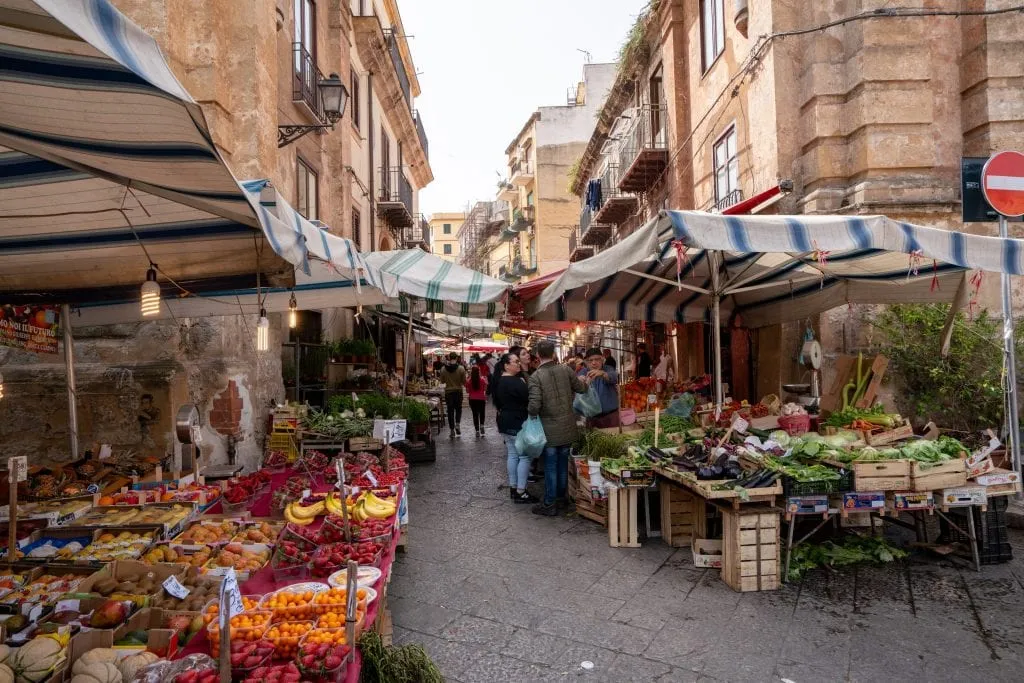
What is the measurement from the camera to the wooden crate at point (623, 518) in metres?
6.13

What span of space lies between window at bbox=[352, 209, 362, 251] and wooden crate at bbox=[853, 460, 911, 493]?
12.8 m

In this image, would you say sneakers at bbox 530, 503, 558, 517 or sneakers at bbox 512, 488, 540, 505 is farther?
sneakers at bbox 512, 488, 540, 505

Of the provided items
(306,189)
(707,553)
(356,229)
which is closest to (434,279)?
(707,553)

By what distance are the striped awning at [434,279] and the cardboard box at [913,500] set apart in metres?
4.91

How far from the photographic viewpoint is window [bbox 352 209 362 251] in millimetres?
15945

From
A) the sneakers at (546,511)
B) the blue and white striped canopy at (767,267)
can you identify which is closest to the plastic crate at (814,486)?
the blue and white striped canopy at (767,267)

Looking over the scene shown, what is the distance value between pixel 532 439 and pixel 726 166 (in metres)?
7.80

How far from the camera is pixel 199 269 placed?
5.81m

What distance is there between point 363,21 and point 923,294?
14786 millimetres

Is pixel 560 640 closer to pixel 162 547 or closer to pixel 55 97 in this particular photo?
pixel 162 547

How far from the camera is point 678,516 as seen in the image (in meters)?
6.19

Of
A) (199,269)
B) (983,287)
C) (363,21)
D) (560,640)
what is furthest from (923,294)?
(363,21)

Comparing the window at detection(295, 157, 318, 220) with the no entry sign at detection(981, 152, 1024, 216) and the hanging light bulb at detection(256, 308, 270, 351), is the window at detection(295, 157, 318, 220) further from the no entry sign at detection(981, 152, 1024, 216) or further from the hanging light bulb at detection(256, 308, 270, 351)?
the no entry sign at detection(981, 152, 1024, 216)

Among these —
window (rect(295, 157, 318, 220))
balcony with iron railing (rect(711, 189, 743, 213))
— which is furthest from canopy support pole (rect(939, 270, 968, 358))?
window (rect(295, 157, 318, 220))
